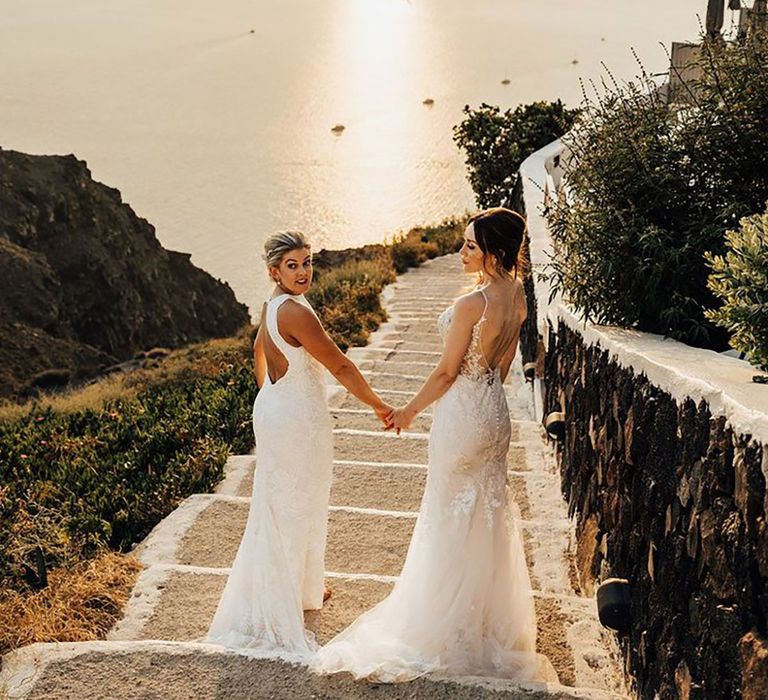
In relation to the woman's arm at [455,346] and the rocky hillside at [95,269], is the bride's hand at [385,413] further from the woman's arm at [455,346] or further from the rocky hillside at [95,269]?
the rocky hillside at [95,269]

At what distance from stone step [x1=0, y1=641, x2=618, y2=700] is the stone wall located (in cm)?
49

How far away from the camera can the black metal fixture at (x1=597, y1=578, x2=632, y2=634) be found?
4645mm

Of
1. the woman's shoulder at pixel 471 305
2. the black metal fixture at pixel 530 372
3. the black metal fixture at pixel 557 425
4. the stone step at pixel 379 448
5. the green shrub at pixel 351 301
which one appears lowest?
the stone step at pixel 379 448

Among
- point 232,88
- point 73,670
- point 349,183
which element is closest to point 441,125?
point 349,183

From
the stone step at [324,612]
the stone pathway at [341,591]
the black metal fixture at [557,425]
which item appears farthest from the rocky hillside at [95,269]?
the stone step at [324,612]

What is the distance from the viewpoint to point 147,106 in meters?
65.2

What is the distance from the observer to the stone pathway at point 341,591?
4355mm

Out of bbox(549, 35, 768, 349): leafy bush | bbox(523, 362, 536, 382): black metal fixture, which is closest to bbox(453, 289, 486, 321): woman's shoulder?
bbox(549, 35, 768, 349): leafy bush

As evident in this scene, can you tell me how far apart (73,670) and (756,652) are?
2.83 m

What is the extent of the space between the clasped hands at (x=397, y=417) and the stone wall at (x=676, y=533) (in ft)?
3.35

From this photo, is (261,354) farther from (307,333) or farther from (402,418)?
(402,418)

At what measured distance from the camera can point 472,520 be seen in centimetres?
498

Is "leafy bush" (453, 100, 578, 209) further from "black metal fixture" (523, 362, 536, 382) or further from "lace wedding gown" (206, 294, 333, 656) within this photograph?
"lace wedding gown" (206, 294, 333, 656)

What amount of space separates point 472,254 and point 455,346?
0.44 metres
